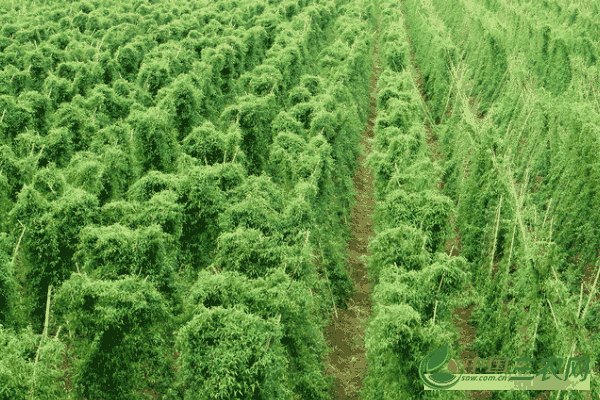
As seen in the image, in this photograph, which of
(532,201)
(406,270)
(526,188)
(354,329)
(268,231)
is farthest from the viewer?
(526,188)

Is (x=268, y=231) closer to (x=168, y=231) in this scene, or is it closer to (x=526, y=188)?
(x=168, y=231)

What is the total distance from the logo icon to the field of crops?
0.17m

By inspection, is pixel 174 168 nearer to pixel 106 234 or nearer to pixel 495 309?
pixel 106 234

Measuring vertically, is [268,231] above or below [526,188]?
below

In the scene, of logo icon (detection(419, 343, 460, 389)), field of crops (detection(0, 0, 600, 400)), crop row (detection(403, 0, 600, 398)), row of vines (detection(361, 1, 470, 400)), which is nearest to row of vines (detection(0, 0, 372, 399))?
field of crops (detection(0, 0, 600, 400))

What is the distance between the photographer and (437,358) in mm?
9258

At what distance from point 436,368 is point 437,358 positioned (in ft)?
0.74

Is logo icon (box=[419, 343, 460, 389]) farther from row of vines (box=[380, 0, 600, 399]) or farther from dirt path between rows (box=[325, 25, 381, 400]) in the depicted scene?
dirt path between rows (box=[325, 25, 381, 400])

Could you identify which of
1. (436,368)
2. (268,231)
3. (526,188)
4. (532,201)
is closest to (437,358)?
(436,368)

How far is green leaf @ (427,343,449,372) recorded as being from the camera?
919 centimetres

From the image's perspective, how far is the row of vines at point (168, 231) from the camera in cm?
880

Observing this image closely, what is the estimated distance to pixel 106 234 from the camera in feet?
33.8

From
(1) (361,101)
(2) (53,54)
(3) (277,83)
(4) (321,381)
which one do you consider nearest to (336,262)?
(4) (321,381)

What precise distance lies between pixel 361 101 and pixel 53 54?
60.4ft
